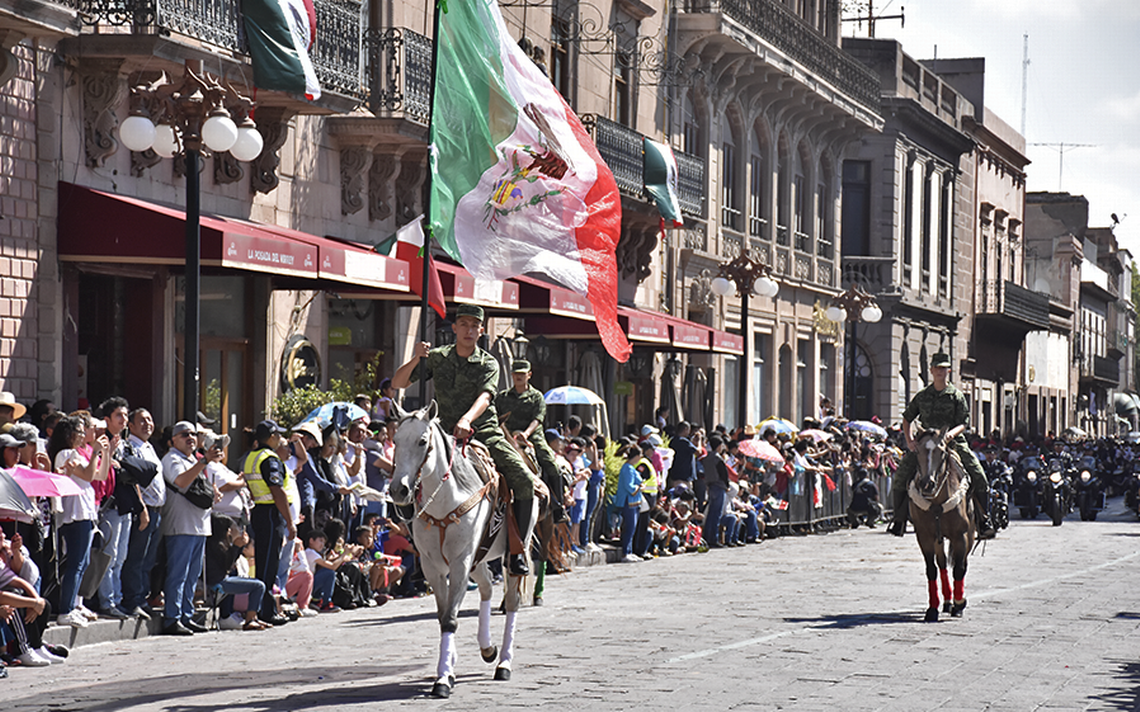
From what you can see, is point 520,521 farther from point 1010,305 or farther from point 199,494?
point 1010,305

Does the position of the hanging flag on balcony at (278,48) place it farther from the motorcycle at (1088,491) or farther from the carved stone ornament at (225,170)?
the motorcycle at (1088,491)

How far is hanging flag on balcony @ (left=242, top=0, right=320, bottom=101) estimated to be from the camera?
1911 cm

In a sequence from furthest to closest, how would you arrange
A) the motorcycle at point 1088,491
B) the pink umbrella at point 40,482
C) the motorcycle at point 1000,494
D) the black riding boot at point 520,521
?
the motorcycle at point 1088,491 → the motorcycle at point 1000,494 → the black riding boot at point 520,521 → the pink umbrella at point 40,482

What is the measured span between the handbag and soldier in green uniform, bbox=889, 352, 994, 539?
21.0 ft

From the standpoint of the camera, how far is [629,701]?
34.3ft

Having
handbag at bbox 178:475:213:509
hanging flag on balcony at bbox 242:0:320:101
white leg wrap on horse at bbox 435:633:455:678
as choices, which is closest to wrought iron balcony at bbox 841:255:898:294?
hanging flag on balcony at bbox 242:0:320:101

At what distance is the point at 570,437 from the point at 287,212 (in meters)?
4.76

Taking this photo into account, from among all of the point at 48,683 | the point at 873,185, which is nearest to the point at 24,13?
the point at 48,683

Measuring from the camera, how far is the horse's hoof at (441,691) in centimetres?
1060

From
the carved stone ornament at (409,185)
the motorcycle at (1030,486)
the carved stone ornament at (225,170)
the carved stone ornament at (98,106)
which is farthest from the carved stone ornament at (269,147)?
the motorcycle at (1030,486)

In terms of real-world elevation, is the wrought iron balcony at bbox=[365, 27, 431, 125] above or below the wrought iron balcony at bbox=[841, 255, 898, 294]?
above

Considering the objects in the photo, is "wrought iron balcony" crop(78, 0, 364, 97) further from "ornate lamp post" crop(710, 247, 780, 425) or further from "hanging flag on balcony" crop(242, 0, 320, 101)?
"ornate lamp post" crop(710, 247, 780, 425)

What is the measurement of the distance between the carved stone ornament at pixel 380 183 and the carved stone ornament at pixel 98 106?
6469 millimetres

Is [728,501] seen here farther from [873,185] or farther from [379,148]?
[873,185]
